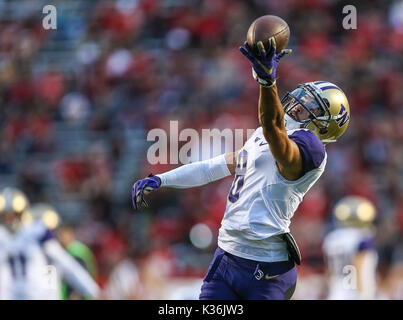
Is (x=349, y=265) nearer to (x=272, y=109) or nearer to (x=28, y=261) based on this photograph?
(x=28, y=261)

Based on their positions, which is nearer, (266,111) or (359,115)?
(266,111)

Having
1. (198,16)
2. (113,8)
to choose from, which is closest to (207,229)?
(198,16)

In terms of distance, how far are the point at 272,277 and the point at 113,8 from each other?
819 centimetres

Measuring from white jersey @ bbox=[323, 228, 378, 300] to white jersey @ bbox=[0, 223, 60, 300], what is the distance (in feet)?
8.06

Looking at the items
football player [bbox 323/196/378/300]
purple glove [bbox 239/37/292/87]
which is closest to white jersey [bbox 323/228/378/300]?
football player [bbox 323/196/378/300]

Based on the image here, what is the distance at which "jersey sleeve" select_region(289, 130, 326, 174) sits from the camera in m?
3.80

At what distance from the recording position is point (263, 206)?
155 inches

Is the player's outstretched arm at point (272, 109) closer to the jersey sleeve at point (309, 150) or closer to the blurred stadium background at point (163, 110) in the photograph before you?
the jersey sleeve at point (309, 150)

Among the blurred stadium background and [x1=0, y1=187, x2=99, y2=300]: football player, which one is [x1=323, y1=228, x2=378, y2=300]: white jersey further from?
[x1=0, y1=187, x2=99, y2=300]: football player

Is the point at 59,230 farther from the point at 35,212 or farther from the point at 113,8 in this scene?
the point at 113,8

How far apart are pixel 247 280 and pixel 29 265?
334 centimetres

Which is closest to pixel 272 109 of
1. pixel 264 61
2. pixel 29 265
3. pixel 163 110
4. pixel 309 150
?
pixel 264 61

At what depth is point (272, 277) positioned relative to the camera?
3.96 meters

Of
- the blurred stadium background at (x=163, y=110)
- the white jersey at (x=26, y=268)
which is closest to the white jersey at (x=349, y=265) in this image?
the blurred stadium background at (x=163, y=110)
